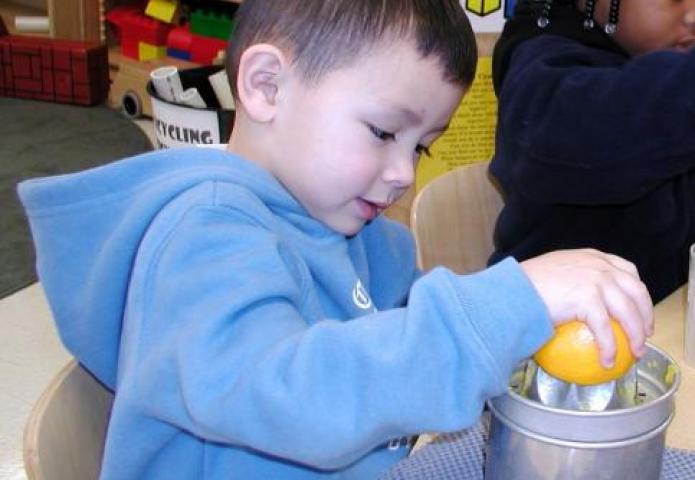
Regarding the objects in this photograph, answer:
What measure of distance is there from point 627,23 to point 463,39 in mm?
367

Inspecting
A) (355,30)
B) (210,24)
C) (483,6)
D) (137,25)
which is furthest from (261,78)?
(137,25)

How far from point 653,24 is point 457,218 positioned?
29 centimetres

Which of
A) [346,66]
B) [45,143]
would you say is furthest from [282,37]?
[45,143]

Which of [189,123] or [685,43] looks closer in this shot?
[685,43]

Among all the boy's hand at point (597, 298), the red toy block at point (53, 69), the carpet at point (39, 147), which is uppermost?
the boy's hand at point (597, 298)

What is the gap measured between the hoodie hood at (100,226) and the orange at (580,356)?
0.22 meters

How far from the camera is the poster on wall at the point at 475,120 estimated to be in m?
1.56

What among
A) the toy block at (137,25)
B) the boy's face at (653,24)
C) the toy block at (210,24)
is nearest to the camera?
the boy's face at (653,24)

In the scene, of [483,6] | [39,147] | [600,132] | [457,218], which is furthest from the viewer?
[39,147]

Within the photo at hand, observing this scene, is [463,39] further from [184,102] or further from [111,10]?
[111,10]

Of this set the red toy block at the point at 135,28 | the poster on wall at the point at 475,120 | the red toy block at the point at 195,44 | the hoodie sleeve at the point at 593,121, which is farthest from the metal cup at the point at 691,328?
the red toy block at the point at 135,28

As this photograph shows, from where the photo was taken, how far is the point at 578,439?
44cm

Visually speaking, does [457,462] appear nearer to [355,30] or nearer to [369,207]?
[369,207]

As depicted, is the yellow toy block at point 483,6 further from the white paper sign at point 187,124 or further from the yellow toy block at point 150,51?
the yellow toy block at point 150,51
